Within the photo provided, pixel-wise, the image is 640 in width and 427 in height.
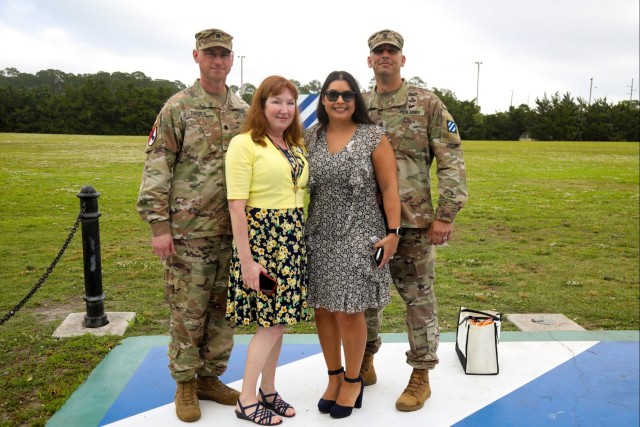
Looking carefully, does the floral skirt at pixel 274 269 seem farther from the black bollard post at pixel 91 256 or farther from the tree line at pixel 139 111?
the black bollard post at pixel 91 256

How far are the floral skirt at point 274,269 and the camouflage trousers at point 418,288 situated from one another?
0.63m

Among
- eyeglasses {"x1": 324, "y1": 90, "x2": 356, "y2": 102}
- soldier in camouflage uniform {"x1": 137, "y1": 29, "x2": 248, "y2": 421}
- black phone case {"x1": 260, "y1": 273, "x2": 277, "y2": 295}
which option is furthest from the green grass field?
eyeglasses {"x1": 324, "y1": 90, "x2": 356, "y2": 102}

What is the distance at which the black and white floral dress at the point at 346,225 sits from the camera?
302cm

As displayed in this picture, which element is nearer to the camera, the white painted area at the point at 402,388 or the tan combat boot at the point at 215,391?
the white painted area at the point at 402,388

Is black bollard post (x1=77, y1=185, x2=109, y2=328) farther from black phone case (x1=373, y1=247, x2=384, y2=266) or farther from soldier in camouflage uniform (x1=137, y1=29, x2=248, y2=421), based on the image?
black phone case (x1=373, y1=247, x2=384, y2=266)

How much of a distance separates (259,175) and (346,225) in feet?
1.68

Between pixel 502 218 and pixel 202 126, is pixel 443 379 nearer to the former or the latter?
pixel 202 126

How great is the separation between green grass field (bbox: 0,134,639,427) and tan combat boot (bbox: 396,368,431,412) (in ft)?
4.92

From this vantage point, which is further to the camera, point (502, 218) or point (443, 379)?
point (502, 218)

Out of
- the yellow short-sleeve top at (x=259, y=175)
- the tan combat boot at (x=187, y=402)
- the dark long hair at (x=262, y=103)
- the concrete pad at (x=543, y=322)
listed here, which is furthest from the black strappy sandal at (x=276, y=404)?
the concrete pad at (x=543, y=322)

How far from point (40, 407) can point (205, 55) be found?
228cm

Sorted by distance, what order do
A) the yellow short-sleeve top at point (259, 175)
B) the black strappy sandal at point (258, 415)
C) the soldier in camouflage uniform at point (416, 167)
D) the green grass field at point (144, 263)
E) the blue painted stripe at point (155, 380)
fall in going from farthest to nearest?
1. the green grass field at point (144, 263)
2. the blue painted stripe at point (155, 380)
3. the soldier in camouflage uniform at point (416, 167)
4. the black strappy sandal at point (258, 415)
5. the yellow short-sleeve top at point (259, 175)

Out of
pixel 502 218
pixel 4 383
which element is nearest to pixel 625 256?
pixel 502 218

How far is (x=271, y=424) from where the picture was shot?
3131 millimetres
